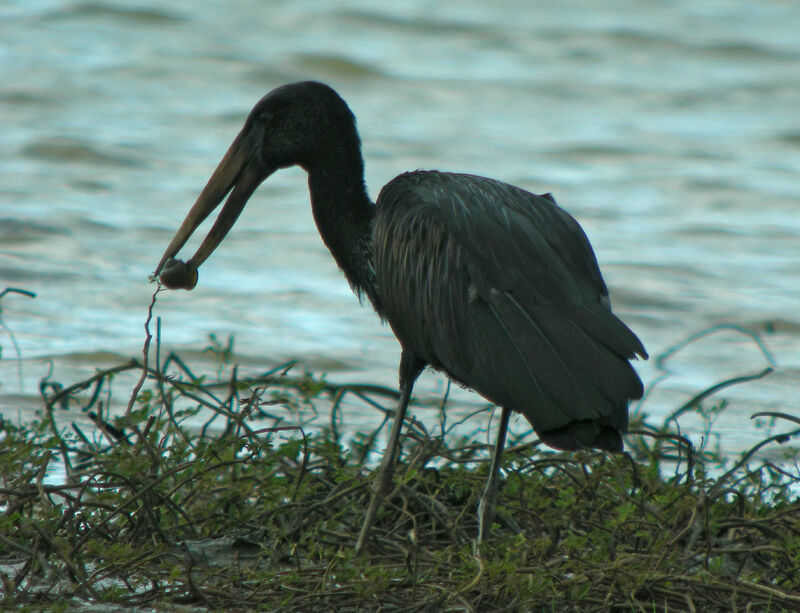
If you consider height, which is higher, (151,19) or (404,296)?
(151,19)

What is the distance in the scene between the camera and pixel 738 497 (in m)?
4.93

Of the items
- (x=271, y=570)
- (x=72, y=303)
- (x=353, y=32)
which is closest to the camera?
(x=271, y=570)

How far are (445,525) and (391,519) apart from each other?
28 cm

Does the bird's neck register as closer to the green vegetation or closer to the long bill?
the long bill

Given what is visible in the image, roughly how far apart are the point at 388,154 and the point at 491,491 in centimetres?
950

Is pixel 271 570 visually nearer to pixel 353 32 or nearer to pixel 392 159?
pixel 392 159

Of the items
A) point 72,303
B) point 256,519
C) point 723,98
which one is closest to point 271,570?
point 256,519

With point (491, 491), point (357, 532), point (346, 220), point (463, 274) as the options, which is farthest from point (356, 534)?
point (346, 220)

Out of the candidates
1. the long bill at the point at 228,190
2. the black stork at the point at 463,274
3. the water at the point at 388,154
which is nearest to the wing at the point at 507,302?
the black stork at the point at 463,274

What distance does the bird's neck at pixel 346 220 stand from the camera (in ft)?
16.7

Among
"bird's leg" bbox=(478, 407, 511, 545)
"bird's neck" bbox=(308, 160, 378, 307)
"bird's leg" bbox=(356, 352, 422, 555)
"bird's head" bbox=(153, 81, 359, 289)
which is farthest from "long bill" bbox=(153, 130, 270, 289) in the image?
"bird's leg" bbox=(478, 407, 511, 545)

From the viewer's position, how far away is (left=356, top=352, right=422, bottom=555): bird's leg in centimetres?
465

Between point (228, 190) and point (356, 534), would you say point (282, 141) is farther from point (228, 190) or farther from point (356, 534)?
point (356, 534)

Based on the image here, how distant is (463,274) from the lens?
4656 mm
